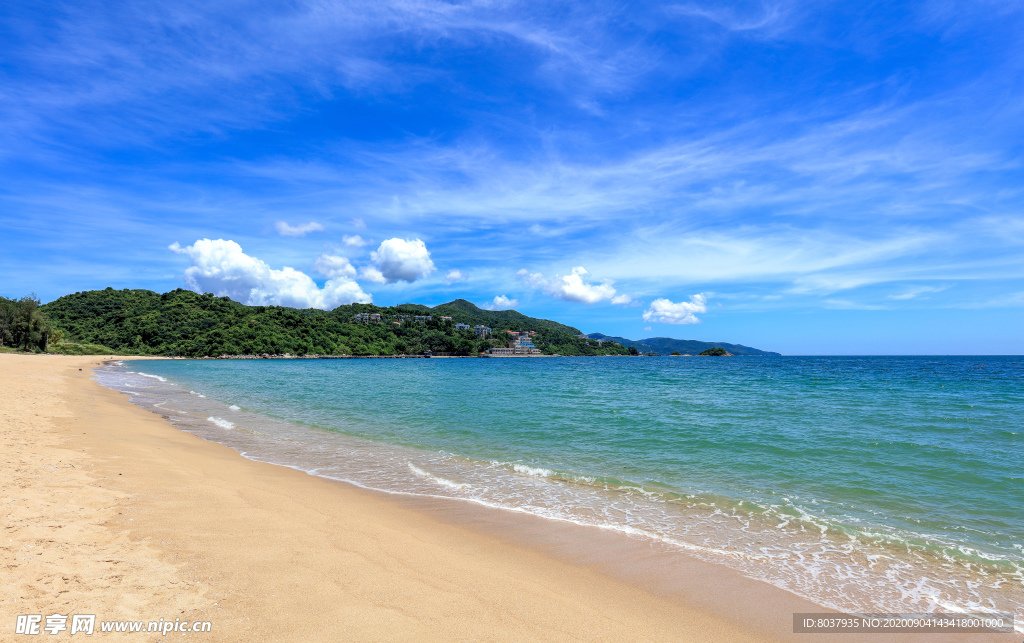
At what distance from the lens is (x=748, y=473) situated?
1034cm

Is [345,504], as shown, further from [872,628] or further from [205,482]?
[872,628]

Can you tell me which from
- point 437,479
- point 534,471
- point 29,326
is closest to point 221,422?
point 437,479

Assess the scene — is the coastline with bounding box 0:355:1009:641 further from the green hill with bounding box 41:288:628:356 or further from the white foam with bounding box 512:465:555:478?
the green hill with bounding box 41:288:628:356

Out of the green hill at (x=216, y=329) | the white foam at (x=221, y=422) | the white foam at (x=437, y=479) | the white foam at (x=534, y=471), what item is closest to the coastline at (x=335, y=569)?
the white foam at (x=437, y=479)

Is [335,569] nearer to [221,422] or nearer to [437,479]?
[437,479]

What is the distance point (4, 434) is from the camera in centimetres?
950

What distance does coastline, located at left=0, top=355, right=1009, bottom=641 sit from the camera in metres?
3.86

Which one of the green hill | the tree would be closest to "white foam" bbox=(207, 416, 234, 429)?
the tree

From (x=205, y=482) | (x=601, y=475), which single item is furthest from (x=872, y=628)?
(x=205, y=482)

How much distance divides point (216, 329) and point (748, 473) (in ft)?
459

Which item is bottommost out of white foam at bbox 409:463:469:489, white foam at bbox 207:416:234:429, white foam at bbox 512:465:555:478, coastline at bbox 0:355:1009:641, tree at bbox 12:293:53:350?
white foam at bbox 207:416:234:429

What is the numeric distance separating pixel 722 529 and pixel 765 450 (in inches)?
265

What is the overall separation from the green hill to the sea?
111148 millimetres

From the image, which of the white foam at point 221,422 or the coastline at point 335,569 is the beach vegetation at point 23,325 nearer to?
the white foam at point 221,422
